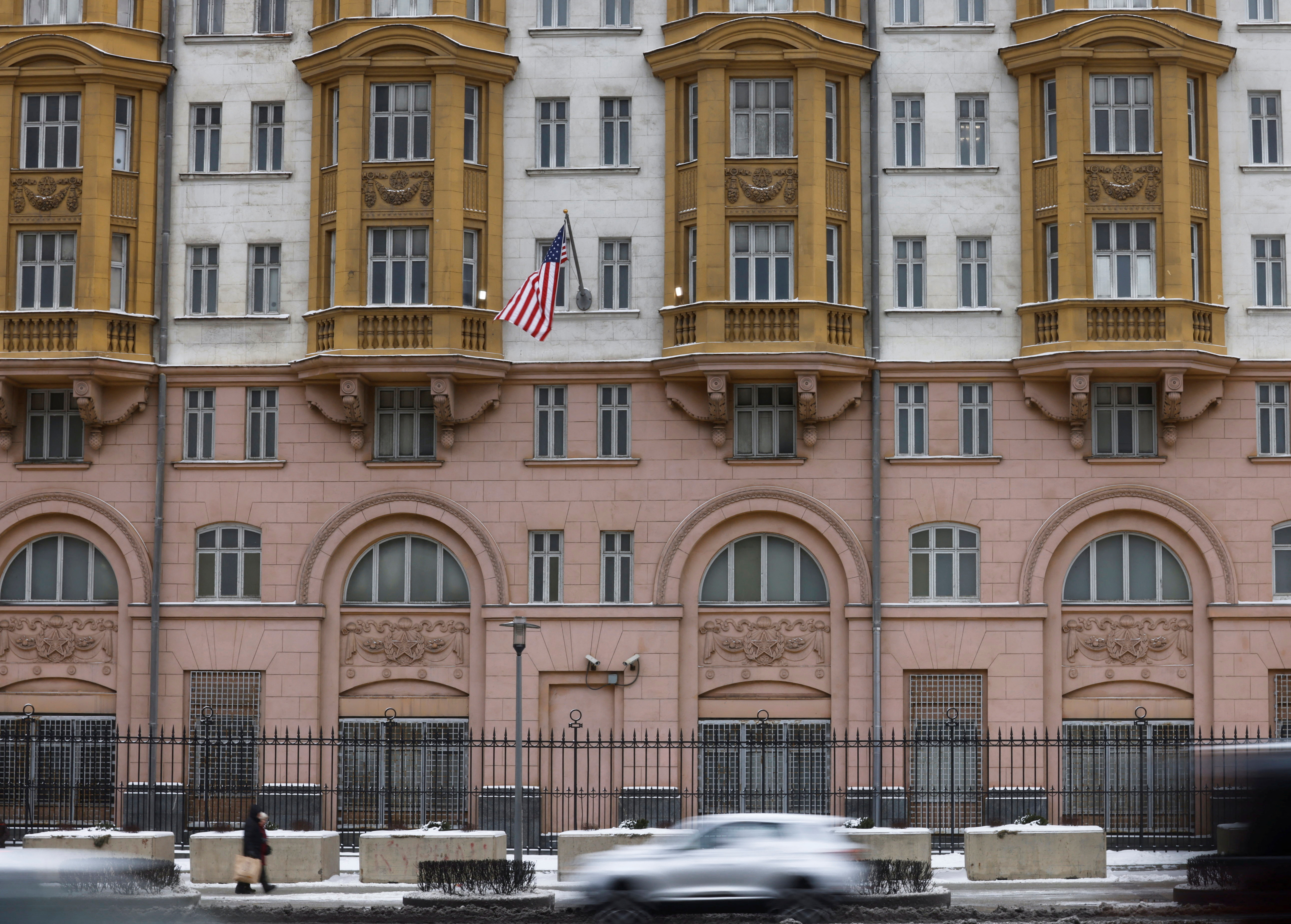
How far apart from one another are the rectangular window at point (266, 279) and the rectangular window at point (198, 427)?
2.27m

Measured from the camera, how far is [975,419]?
36562mm

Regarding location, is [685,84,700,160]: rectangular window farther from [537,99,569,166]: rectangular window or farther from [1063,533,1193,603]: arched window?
[1063,533,1193,603]: arched window

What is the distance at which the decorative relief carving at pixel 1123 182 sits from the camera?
35781 mm

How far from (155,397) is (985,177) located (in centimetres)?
1963

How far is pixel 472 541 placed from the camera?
36750mm

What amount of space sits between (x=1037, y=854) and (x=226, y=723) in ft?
59.5

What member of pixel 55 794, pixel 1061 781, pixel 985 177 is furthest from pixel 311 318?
pixel 1061 781

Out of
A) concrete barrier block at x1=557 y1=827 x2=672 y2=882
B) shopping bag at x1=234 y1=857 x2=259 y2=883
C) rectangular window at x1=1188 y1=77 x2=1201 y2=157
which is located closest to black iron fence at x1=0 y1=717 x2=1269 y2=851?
concrete barrier block at x1=557 y1=827 x2=672 y2=882

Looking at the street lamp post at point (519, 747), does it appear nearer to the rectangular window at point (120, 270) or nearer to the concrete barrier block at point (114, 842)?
the concrete barrier block at point (114, 842)

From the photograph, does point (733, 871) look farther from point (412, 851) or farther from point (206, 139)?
point (206, 139)

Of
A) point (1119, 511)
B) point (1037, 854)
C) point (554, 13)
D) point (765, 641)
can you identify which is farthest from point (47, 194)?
point (1037, 854)

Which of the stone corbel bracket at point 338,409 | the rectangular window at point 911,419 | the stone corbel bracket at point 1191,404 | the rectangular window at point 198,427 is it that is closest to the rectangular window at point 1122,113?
the stone corbel bracket at point 1191,404

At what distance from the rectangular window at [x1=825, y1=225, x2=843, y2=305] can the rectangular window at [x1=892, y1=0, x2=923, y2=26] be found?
5142 mm

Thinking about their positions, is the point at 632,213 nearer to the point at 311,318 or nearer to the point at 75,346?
the point at 311,318
